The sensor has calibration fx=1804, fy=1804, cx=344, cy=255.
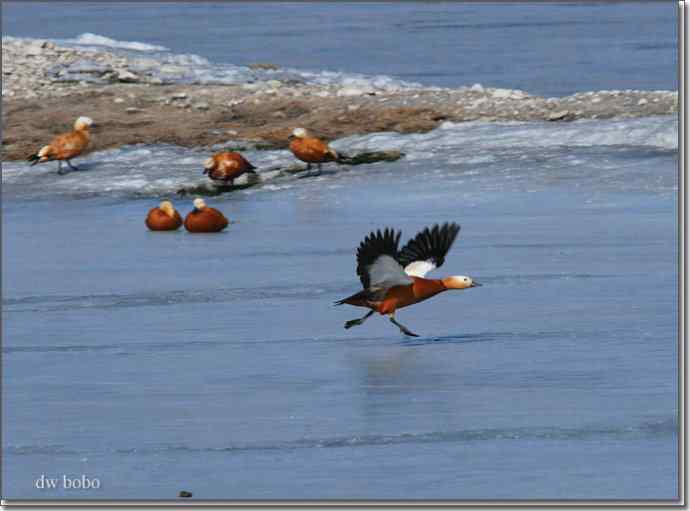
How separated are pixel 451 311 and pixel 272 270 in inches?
63.1

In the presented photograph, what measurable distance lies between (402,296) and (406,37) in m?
21.7

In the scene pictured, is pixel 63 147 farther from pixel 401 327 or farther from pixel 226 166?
pixel 401 327

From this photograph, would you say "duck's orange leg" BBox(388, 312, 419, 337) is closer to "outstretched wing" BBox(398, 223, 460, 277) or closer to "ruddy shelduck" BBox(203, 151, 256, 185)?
"outstretched wing" BBox(398, 223, 460, 277)

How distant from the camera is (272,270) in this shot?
11.1 metres

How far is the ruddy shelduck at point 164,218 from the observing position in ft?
42.1

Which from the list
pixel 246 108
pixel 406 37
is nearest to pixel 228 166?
pixel 246 108

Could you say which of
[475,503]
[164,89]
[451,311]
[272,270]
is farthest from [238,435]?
[164,89]

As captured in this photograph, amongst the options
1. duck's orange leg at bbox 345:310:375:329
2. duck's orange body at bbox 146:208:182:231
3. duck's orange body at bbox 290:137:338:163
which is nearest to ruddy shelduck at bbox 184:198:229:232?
duck's orange body at bbox 146:208:182:231

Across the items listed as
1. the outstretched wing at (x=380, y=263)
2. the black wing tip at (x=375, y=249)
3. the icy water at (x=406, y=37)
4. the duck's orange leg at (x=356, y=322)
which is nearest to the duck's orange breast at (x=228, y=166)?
the duck's orange leg at (x=356, y=322)

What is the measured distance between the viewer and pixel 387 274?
880 cm

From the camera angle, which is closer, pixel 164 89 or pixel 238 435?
pixel 238 435

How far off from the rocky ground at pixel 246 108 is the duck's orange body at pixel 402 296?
8075mm

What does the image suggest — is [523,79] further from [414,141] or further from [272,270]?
[272,270]

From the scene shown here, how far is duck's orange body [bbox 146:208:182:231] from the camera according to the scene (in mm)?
12812
